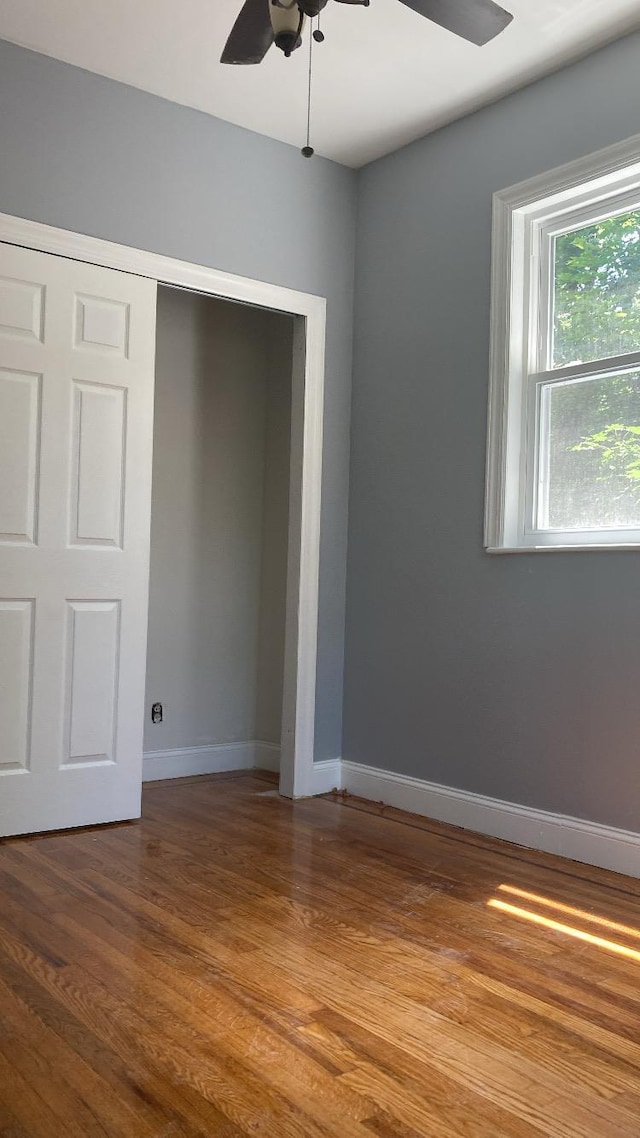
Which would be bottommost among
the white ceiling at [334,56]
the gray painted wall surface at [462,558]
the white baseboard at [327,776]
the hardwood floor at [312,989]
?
the hardwood floor at [312,989]

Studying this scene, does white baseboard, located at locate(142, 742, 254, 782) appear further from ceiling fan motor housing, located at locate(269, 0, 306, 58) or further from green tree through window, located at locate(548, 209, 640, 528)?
ceiling fan motor housing, located at locate(269, 0, 306, 58)

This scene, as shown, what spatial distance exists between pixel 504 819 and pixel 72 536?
6.25 feet

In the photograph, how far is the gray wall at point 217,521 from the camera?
4488 millimetres

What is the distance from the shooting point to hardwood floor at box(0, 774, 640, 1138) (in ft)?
5.51

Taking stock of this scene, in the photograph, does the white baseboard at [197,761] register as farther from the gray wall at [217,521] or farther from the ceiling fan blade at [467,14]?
the ceiling fan blade at [467,14]

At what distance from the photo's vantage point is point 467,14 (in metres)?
2.30

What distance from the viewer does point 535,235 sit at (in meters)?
3.61

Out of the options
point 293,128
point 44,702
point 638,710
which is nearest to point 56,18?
point 293,128

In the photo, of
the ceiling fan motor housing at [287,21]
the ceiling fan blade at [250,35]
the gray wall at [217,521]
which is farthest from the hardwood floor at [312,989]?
the ceiling fan blade at [250,35]

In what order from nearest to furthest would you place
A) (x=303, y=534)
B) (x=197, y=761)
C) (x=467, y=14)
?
(x=467, y=14) < (x=303, y=534) < (x=197, y=761)

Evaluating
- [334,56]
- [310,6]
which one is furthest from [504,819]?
[334,56]

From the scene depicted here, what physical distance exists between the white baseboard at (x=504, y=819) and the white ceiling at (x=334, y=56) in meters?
2.67

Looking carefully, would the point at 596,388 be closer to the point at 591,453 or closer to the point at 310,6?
the point at 591,453

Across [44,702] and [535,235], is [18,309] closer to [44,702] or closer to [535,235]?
[44,702]
